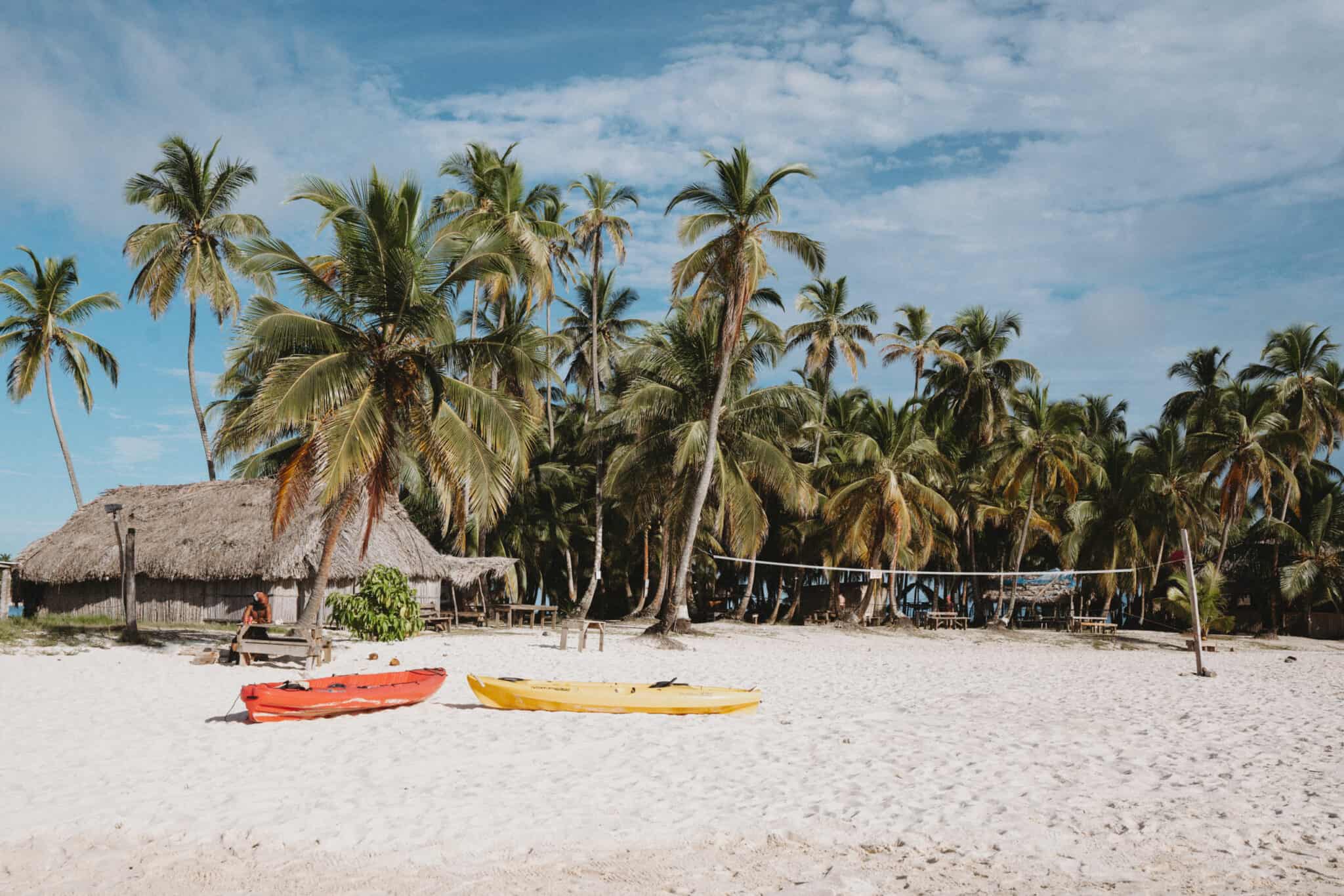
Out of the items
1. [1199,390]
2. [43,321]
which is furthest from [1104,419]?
[43,321]

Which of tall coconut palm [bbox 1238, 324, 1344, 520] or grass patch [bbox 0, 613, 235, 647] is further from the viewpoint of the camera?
tall coconut palm [bbox 1238, 324, 1344, 520]

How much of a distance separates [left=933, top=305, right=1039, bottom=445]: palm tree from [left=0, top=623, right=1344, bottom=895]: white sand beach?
73.7 feet

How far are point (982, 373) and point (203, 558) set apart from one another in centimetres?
2535

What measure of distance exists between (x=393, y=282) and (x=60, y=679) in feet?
20.3

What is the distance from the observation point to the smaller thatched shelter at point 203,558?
19.4 m

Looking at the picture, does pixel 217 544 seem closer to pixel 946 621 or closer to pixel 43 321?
pixel 43 321

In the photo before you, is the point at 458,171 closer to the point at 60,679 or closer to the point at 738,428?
the point at 738,428

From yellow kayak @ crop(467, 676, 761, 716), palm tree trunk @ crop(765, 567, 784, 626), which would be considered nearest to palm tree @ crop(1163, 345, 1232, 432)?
palm tree trunk @ crop(765, 567, 784, 626)

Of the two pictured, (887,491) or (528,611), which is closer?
(528,611)

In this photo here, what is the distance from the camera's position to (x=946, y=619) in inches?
1219

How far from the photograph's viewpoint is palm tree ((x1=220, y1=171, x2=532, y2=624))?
12469 millimetres

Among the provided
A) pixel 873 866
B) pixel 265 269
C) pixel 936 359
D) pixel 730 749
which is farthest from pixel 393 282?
pixel 936 359

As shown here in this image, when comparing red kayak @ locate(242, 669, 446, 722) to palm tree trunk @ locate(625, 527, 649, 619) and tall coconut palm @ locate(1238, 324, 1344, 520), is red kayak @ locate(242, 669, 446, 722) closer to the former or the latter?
palm tree trunk @ locate(625, 527, 649, 619)

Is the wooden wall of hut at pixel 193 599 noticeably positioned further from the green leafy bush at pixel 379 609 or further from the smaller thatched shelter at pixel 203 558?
the green leafy bush at pixel 379 609
